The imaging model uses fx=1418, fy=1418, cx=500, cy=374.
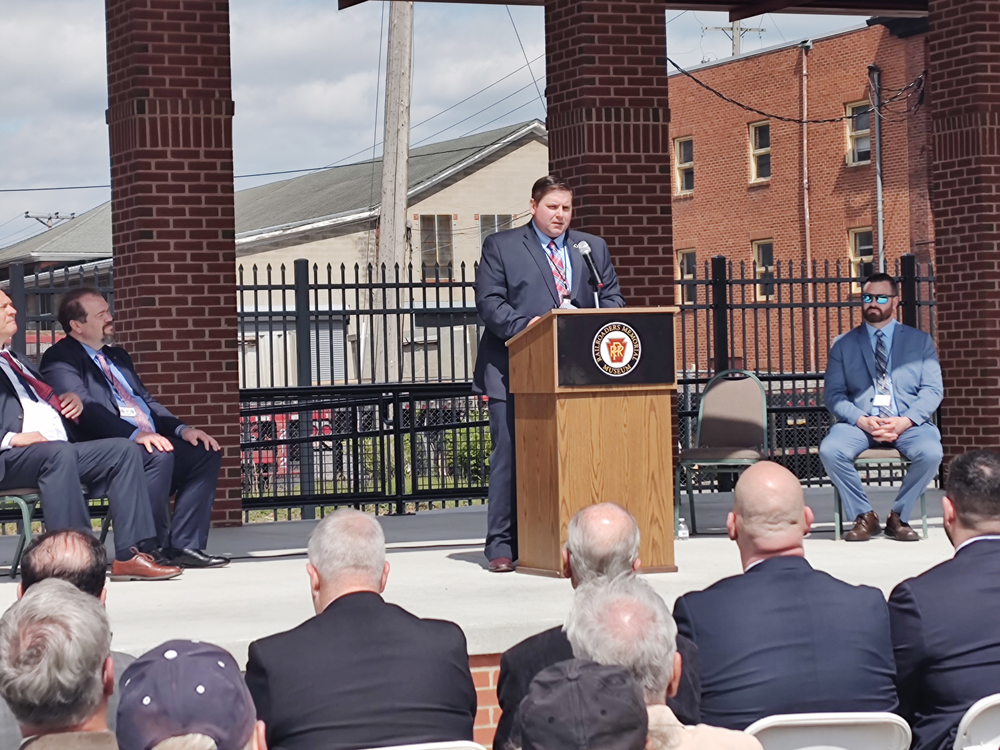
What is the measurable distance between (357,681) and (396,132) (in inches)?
738

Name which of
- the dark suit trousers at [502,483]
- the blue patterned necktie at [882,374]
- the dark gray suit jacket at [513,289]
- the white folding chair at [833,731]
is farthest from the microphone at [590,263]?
the white folding chair at [833,731]

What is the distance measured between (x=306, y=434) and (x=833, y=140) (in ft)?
72.6

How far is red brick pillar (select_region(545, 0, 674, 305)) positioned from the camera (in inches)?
389

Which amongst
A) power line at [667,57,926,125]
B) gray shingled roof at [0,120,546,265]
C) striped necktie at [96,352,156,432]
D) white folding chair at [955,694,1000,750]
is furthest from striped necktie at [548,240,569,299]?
gray shingled roof at [0,120,546,265]

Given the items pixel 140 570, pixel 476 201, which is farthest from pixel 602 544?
pixel 476 201

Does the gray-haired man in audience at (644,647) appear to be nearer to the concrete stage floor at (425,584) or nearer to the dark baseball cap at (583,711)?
the dark baseball cap at (583,711)

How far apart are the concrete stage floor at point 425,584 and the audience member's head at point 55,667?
7.70 feet

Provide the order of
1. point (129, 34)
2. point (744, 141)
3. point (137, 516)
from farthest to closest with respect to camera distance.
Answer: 1. point (744, 141)
2. point (129, 34)
3. point (137, 516)

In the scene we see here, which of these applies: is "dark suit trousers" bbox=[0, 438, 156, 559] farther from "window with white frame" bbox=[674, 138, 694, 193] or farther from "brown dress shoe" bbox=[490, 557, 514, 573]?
"window with white frame" bbox=[674, 138, 694, 193]

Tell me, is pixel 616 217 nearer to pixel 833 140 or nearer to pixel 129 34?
pixel 129 34

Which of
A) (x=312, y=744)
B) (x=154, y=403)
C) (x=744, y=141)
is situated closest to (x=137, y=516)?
(x=154, y=403)

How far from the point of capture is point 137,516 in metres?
6.62

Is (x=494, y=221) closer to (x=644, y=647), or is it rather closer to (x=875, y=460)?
(x=875, y=460)

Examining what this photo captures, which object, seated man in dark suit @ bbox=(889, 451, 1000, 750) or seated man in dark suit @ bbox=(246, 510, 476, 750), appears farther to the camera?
seated man in dark suit @ bbox=(889, 451, 1000, 750)
